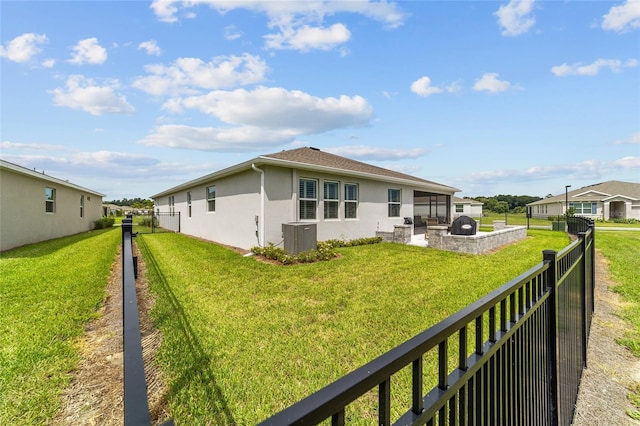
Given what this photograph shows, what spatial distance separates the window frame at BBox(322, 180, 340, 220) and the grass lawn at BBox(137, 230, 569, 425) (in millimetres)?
3145

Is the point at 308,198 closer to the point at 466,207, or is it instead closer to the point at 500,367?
the point at 500,367

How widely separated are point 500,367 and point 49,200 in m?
19.0

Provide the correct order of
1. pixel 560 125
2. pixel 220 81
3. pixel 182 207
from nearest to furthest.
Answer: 1. pixel 220 81
2. pixel 560 125
3. pixel 182 207

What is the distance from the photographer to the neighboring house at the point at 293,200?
31.3ft

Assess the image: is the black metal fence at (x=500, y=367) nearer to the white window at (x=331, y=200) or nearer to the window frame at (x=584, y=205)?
the white window at (x=331, y=200)

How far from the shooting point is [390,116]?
12453 millimetres

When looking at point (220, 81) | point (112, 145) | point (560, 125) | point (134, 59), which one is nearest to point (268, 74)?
point (220, 81)

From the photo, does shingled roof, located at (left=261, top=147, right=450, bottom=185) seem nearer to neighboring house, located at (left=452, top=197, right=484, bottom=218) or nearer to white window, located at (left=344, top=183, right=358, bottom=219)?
white window, located at (left=344, top=183, right=358, bottom=219)

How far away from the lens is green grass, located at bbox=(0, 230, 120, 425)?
244 cm

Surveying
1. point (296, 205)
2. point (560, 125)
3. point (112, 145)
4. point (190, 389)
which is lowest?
point (190, 389)

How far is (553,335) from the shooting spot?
2186mm

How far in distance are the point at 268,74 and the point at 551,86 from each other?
361 inches

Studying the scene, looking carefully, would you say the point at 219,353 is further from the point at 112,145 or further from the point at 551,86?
the point at 551,86

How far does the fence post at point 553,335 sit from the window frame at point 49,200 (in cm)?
1861
